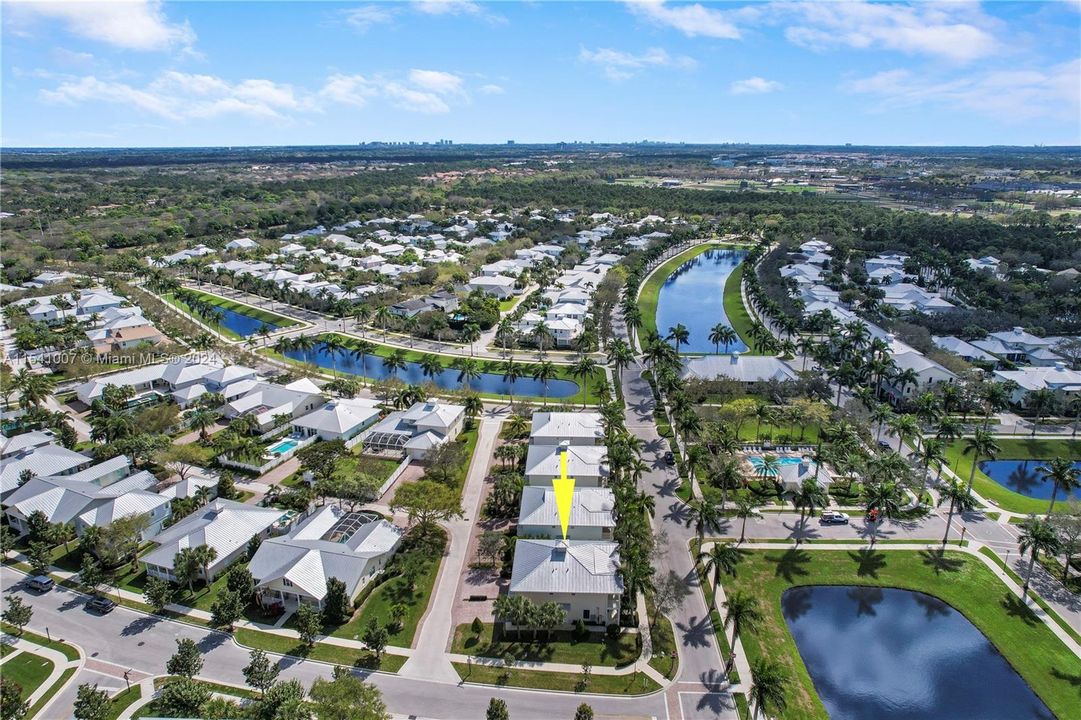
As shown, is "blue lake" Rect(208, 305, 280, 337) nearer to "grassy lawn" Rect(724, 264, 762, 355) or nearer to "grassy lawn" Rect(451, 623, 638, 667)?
"grassy lawn" Rect(724, 264, 762, 355)

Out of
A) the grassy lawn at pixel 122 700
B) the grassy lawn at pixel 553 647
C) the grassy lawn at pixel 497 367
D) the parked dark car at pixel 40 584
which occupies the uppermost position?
the grassy lawn at pixel 497 367

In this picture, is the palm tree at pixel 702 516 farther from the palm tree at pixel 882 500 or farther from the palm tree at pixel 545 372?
the palm tree at pixel 545 372

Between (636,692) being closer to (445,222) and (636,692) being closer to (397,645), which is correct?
(397,645)

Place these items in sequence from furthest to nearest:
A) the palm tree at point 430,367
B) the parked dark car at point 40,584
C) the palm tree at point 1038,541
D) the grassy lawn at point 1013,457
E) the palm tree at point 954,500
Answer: the palm tree at point 430,367
the grassy lawn at point 1013,457
the palm tree at point 954,500
the palm tree at point 1038,541
the parked dark car at point 40,584

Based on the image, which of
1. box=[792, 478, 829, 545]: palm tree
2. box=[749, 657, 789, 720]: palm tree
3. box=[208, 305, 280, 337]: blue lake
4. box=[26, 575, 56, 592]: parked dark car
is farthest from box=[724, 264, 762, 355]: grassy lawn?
box=[26, 575, 56, 592]: parked dark car

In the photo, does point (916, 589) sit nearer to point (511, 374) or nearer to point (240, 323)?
point (511, 374)

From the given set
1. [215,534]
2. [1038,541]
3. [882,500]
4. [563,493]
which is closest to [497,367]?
[563,493]

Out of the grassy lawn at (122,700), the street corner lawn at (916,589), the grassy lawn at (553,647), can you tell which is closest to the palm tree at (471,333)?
the street corner lawn at (916,589)
